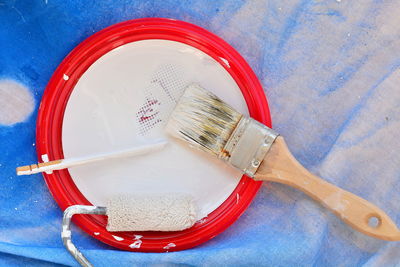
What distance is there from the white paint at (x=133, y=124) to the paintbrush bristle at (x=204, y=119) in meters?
0.05

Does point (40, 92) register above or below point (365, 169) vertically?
below

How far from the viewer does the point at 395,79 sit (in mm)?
848

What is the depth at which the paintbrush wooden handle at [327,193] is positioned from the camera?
771mm

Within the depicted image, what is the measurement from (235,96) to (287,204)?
22 centimetres

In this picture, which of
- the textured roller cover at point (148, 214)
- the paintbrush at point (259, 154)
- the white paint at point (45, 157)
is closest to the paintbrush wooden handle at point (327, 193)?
the paintbrush at point (259, 154)

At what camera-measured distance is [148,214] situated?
0.80 m

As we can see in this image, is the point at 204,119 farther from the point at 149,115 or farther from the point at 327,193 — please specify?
the point at 327,193

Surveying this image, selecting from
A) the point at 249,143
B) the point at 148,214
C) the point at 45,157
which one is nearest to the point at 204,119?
the point at 249,143

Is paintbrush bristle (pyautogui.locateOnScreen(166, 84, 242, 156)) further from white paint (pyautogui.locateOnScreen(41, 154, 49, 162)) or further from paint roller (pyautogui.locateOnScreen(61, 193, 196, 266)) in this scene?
white paint (pyautogui.locateOnScreen(41, 154, 49, 162))

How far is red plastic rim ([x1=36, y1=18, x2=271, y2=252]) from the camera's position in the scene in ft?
2.77

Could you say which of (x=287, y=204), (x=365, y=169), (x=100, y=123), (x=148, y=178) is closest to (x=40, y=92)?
(x=100, y=123)

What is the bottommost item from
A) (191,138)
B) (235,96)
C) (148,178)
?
(148,178)

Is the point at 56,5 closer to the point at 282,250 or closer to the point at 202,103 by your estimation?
the point at 202,103

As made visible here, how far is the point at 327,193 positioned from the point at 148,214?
1.00ft
